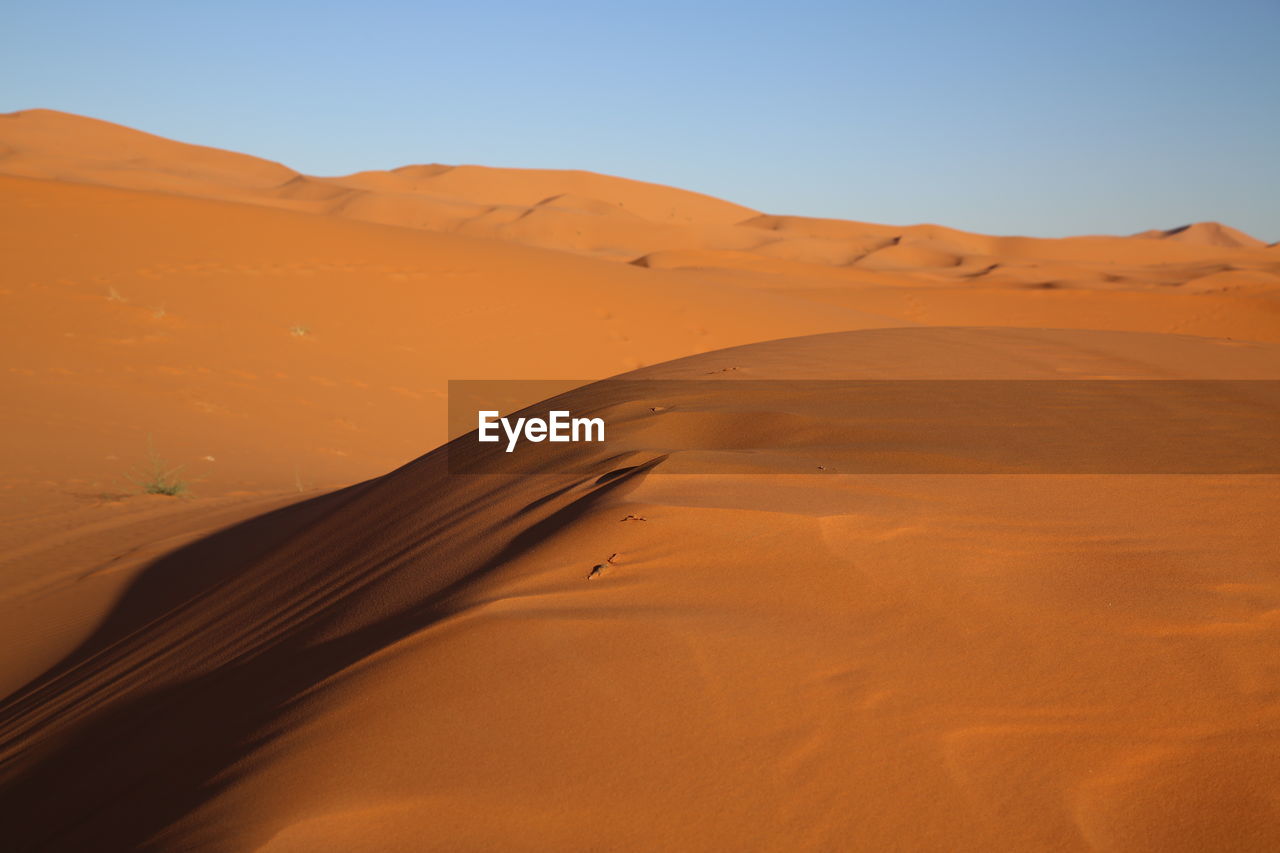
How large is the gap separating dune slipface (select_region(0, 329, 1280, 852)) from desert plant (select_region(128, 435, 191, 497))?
485 centimetres

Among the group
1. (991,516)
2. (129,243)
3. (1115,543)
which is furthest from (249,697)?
(129,243)

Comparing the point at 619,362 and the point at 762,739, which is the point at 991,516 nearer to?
the point at 762,739

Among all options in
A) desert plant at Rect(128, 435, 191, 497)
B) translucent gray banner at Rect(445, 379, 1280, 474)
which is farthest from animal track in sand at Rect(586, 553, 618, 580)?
desert plant at Rect(128, 435, 191, 497)

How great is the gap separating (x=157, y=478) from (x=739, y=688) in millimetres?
7257

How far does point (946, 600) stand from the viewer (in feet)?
6.91

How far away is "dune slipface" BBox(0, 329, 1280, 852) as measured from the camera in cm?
154

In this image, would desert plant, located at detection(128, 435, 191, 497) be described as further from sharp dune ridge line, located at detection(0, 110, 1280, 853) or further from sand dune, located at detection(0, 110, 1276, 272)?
sand dune, located at detection(0, 110, 1276, 272)

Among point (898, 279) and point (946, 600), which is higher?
point (898, 279)

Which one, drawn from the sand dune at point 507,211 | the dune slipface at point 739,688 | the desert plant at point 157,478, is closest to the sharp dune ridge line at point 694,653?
the dune slipface at point 739,688

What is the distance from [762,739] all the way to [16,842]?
1757 mm

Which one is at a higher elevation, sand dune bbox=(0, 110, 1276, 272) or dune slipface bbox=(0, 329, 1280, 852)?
sand dune bbox=(0, 110, 1276, 272)

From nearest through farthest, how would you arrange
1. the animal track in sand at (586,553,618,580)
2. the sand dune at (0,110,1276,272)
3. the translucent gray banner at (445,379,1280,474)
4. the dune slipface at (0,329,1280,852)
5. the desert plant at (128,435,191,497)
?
the dune slipface at (0,329,1280,852) < the animal track in sand at (586,553,618,580) < the translucent gray banner at (445,379,1280,474) < the desert plant at (128,435,191,497) < the sand dune at (0,110,1276,272)

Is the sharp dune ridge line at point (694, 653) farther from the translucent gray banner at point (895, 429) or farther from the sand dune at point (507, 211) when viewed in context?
the sand dune at point (507, 211)

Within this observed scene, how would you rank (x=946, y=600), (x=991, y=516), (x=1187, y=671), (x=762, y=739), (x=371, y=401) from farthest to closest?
1. (x=371, y=401)
2. (x=991, y=516)
3. (x=946, y=600)
4. (x=1187, y=671)
5. (x=762, y=739)
